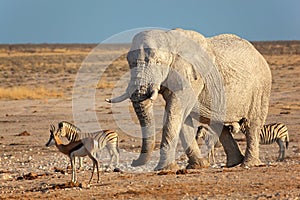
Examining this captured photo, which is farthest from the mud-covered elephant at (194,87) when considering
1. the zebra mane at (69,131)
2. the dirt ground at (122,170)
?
the zebra mane at (69,131)

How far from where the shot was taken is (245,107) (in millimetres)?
13344

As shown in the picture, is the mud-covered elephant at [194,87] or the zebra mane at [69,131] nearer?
the mud-covered elephant at [194,87]

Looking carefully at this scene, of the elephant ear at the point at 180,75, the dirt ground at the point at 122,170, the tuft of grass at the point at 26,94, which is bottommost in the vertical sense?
the dirt ground at the point at 122,170

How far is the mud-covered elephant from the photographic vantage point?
11945 millimetres

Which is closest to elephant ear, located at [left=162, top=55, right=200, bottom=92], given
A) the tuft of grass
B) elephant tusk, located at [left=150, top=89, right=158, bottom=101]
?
elephant tusk, located at [left=150, top=89, right=158, bottom=101]

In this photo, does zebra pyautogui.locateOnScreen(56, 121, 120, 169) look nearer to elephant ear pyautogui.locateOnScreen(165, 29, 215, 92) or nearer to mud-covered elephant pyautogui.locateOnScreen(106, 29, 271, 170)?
mud-covered elephant pyautogui.locateOnScreen(106, 29, 271, 170)

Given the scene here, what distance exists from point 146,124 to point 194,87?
2.89 feet

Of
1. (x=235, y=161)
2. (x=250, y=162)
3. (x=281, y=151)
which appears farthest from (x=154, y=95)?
(x=281, y=151)

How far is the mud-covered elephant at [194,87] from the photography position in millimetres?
11945

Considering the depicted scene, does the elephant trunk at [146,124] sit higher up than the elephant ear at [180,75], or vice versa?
the elephant ear at [180,75]

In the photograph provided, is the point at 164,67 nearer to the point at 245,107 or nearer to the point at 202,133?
the point at 245,107

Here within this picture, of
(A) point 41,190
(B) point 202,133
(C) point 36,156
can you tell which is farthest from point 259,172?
(C) point 36,156

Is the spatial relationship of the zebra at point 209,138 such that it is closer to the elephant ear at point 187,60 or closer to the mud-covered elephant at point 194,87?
the mud-covered elephant at point 194,87

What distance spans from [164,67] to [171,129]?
886 mm
